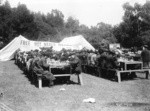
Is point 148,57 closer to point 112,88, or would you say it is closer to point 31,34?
point 112,88

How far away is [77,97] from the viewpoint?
26.6 ft

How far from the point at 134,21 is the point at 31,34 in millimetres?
19491

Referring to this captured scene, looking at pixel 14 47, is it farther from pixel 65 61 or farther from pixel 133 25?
pixel 133 25

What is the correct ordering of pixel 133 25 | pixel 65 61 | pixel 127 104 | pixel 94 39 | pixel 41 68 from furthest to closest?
pixel 94 39 < pixel 133 25 < pixel 65 61 < pixel 41 68 < pixel 127 104

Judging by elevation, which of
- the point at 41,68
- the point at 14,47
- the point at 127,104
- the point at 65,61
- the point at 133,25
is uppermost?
the point at 133,25

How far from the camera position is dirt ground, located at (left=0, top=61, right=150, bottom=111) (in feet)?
22.2

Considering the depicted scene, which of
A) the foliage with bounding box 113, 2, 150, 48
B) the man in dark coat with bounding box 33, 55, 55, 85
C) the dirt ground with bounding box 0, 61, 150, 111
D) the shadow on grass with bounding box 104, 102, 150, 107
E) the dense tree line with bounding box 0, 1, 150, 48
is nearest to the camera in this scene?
the dirt ground with bounding box 0, 61, 150, 111

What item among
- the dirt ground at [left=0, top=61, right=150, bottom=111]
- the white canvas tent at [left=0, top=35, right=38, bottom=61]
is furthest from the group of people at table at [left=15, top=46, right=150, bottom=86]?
the white canvas tent at [left=0, top=35, right=38, bottom=61]

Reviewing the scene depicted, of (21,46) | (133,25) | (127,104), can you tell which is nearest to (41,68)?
(127,104)

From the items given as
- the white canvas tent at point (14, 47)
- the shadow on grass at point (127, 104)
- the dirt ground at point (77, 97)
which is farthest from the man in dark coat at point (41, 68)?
the white canvas tent at point (14, 47)

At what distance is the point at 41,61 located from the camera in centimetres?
986

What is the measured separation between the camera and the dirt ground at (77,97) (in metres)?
6.77

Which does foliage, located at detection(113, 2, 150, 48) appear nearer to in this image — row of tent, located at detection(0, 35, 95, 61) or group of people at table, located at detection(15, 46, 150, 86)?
row of tent, located at detection(0, 35, 95, 61)

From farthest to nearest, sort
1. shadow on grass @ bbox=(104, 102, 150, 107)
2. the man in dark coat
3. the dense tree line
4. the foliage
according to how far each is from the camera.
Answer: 1. the foliage
2. the dense tree line
3. the man in dark coat
4. shadow on grass @ bbox=(104, 102, 150, 107)
